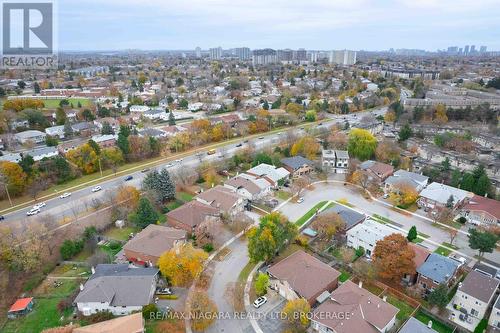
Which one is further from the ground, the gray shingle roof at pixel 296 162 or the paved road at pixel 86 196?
the gray shingle roof at pixel 296 162

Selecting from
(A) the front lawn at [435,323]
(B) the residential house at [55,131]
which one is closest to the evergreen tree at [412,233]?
(A) the front lawn at [435,323]

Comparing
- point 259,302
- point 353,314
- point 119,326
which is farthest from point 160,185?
point 353,314

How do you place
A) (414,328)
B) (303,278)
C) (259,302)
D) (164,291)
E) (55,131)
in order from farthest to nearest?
(55,131) < (164,291) < (303,278) < (259,302) < (414,328)

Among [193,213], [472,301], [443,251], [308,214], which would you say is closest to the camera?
[472,301]

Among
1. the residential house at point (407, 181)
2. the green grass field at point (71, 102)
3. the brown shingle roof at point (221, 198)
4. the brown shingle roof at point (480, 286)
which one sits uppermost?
the green grass field at point (71, 102)

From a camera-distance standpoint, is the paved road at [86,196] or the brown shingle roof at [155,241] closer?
the brown shingle roof at [155,241]

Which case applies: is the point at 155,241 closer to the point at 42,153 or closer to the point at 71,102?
the point at 42,153

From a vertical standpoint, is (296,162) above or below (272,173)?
above

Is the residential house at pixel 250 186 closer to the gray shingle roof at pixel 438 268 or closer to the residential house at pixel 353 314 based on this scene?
the residential house at pixel 353 314
